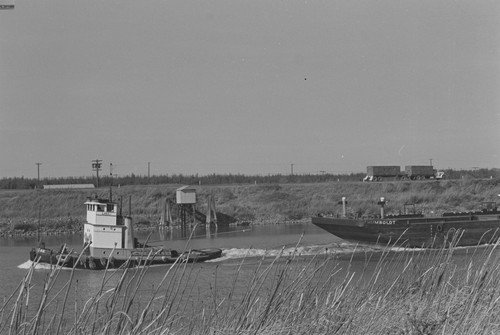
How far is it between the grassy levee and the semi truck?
11.9 metres

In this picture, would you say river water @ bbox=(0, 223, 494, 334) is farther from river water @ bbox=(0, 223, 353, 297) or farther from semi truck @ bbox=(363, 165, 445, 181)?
semi truck @ bbox=(363, 165, 445, 181)

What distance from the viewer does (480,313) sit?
8773 millimetres

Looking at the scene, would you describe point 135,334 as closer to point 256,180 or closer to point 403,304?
point 403,304

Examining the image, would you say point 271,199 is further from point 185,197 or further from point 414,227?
point 414,227

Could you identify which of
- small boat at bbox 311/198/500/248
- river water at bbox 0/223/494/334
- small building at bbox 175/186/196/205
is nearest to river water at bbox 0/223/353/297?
river water at bbox 0/223/494/334

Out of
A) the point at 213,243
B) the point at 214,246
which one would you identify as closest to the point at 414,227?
the point at 214,246

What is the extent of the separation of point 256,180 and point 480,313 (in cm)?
10493

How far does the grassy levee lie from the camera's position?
79125 millimetres

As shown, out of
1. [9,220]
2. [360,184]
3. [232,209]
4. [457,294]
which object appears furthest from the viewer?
[360,184]

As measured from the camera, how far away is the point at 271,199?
84750 millimetres

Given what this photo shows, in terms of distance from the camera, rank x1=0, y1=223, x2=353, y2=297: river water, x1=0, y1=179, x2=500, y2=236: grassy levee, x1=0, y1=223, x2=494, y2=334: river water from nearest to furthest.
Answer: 1. x1=0, y1=223, x2=494, y2=334: river water
2. x1=0, y1=223, x2=353, y2=297: river water
3. x1=0, y1=179, x2=500, y2=236: grassy levee

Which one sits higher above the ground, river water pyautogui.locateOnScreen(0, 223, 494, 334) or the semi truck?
the semi truck

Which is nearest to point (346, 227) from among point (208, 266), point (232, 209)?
point (208, 266)

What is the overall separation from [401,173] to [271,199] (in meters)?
29.1
